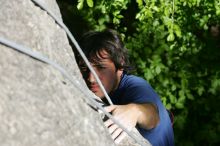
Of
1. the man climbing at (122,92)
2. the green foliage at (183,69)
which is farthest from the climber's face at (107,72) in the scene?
the green foliage at (183,69)

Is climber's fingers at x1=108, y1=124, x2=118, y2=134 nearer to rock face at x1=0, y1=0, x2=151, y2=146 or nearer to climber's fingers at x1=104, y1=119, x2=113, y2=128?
climber's fingers at x1=104, y1=119, x2=113, y2=128

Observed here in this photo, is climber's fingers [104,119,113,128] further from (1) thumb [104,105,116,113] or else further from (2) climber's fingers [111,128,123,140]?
(1) thumb [104,105,116,113]

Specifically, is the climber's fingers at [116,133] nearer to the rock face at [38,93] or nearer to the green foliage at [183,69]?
the rock face at [38,93]

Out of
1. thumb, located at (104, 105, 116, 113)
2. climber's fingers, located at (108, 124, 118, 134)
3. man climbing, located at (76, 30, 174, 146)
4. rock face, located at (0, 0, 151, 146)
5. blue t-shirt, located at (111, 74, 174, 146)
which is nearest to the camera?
rock face, located at (0, 0, 151, 146)

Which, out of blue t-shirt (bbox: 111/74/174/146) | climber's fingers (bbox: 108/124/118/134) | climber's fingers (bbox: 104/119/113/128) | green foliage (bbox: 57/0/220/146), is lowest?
green foliage (bbox: 57/0/220/146)

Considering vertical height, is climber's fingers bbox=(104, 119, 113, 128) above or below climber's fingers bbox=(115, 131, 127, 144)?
above

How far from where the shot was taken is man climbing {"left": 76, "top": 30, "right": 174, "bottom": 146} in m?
2.10

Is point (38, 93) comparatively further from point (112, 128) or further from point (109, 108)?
point (109, 108)

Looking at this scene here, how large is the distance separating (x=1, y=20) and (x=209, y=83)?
13.6 ft

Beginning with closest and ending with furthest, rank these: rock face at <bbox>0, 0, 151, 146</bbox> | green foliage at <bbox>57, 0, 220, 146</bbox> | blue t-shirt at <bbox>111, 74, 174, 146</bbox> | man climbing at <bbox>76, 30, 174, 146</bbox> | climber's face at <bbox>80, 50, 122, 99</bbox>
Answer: rock face at <bbox>0, 0, 151, 146</bbox>
man climbing at <bbox>76, 30, 174, 146</bbox>
blue t-shirt at <bbox>111, 74, 174, 146</bbox>
climber's face at <bbox>80, 50, 122, 99</bbox>
green foliage at <bbox>57, 0, 220, 146</bbox>

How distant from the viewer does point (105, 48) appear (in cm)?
315

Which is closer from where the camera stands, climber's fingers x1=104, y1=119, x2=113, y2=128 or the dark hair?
→ climber's fingers x1=104, y1=119, x2=113, y2=128

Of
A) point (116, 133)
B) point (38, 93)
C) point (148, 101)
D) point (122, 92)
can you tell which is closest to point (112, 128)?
point (116, 133)

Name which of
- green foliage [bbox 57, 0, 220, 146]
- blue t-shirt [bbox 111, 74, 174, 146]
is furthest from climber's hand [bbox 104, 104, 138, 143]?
green foliage [bbox 57, 0, 220, 146]
